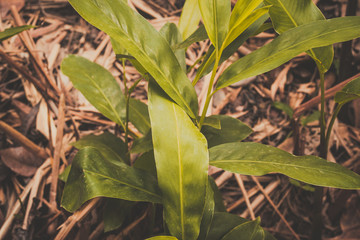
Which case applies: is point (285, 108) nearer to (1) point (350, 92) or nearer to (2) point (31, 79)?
(1) point (350, 92)

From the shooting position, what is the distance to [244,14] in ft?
1.60

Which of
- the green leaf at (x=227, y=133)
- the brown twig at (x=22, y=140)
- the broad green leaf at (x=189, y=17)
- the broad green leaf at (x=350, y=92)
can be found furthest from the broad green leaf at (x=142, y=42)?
the brown twig at (x=22, y=140)

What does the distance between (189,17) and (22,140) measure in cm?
63

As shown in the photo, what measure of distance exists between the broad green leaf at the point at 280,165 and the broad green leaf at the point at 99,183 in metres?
0.16

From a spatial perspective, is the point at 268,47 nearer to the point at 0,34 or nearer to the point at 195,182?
the point at 195,182

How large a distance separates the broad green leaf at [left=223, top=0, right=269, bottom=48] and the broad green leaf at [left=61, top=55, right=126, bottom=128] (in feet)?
1.39

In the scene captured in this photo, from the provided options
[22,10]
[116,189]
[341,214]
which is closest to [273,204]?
[341,214]

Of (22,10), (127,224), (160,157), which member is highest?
(22,10)

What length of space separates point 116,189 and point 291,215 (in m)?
0.69

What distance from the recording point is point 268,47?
57 centimetres

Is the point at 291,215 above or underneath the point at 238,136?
underneath

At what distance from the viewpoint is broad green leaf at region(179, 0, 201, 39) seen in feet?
2.43

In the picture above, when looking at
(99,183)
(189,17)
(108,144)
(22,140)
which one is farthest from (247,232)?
(22,140)

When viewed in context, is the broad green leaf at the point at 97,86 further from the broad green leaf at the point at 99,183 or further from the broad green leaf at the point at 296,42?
the broad green leaf at the point at 296,42
